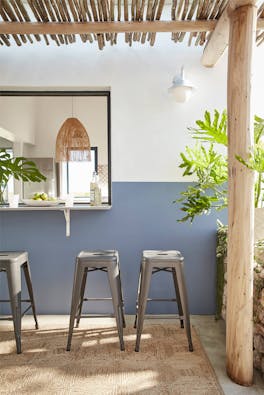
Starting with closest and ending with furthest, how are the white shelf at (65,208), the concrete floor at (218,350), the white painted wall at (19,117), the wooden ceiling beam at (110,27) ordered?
the concrete floor at (218,350)
the wooden ceiling beam at (110,27)
the white shelf at (65,208)
the white painted wall at (19,117)

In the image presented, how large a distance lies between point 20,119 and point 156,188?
152 cm

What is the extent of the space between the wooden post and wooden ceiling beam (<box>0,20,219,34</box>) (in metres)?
0.55

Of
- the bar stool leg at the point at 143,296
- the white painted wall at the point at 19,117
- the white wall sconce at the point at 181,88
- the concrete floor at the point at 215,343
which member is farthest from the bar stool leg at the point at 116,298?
the white painted wall at the point at 19,117

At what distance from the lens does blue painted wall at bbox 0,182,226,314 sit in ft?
11.0

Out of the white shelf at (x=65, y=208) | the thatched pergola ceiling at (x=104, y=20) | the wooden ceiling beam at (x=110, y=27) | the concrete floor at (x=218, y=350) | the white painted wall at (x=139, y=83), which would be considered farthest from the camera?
the white painted wall at (x=139, y=83)

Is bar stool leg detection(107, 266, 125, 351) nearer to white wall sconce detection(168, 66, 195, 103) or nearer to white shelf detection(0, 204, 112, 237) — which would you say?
white shelf detection(0, 204, 112, 237)

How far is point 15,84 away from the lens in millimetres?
3318

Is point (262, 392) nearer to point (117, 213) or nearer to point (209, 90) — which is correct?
point (117, 213)

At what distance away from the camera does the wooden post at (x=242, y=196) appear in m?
2.18

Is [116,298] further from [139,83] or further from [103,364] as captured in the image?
[139,83]

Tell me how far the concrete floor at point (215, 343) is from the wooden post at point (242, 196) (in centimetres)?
6

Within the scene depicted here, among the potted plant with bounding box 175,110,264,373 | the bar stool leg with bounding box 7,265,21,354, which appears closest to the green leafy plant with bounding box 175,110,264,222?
the potted plant with bounding box 175,110,264,373

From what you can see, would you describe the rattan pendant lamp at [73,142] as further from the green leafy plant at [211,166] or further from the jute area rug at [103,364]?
the jute area rug at [103,364]

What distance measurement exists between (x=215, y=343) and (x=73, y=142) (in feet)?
7.20
